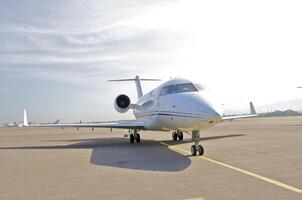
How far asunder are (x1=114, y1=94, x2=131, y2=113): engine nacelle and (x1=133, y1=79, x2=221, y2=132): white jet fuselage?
15.3ft

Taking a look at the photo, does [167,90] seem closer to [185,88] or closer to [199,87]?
[185,88]

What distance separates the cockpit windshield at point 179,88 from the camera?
14.2 metres

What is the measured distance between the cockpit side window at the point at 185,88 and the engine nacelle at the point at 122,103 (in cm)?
889

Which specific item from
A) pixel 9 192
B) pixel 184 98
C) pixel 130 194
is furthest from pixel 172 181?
pixel 184 98

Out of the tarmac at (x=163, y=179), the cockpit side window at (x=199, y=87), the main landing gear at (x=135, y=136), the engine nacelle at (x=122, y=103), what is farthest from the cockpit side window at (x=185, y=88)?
the engine nacelle at (x=122, y=103)

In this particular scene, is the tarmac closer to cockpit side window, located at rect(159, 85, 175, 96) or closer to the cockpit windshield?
the cockpit windshield

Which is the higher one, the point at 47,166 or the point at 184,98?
the point at 184,98

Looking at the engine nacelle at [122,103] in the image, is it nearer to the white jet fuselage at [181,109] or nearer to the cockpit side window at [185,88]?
the white jet fuselage at [181,109]

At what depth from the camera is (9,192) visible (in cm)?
706

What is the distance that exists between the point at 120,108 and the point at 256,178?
16.5 meters

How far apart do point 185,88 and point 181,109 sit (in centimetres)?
141

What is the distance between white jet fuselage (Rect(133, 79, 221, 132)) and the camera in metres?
11.8

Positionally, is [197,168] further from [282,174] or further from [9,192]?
[9,192]

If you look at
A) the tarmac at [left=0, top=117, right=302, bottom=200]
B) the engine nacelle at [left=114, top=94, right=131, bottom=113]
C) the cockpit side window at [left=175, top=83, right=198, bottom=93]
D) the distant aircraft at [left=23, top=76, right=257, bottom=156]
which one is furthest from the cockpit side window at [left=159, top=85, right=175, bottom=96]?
the engine nacelle at [left=114, top=94, right=131, bottom=113]
